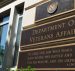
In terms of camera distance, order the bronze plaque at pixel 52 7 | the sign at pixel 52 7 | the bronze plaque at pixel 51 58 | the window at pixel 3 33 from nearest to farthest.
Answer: the bronze plaque at pixel 51 58
the bronze plaque at pixel 52 7
the sign at pixel 52 7
the window at pixel 3 33

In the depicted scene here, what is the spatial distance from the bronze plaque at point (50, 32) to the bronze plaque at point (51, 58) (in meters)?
0.31

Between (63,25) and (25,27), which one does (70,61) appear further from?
(25,27)

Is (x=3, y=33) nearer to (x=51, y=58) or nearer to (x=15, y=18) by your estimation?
(x=15, y=18)

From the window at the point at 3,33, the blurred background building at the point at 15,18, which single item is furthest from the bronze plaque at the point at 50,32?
the window at the point at 3,33

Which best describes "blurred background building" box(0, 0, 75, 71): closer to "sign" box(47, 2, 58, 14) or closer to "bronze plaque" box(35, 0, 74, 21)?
"bronze plaque" box(35, 0, 74, 21)

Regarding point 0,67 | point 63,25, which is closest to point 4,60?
point 0,67

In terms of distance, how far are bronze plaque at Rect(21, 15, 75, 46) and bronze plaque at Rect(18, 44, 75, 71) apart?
31 centimetres

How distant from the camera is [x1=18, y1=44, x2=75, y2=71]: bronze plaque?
22.3ft

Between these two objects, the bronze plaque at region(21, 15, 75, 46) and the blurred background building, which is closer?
the bronze plaque at region(21, 15, 75, 46)

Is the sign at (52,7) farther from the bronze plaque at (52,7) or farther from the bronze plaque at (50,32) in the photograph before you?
the bronze plaque at (50,32)

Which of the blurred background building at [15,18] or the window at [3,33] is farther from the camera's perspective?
the window at [3,33]

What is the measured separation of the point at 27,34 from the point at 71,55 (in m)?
2.55

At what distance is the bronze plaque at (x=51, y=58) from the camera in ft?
22.3

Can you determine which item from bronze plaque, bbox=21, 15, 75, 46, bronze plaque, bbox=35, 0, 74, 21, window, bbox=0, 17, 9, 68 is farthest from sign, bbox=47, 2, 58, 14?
window, bbox=0, 17, 9, 68
